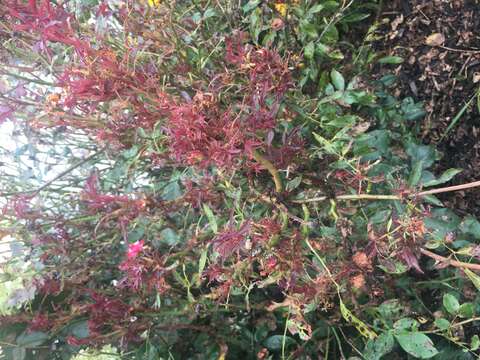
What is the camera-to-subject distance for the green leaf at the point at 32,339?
1.35m

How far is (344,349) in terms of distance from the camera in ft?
5.13

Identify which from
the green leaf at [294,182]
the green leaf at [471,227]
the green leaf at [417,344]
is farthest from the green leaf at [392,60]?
the green leaf at [417,344]

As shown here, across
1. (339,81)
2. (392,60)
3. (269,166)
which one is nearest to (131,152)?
(269,166)

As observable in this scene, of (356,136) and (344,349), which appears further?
(344,349)

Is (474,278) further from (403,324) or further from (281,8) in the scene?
(281,8)

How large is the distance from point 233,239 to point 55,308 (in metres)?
0.55

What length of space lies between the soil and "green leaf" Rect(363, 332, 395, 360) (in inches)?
26.1

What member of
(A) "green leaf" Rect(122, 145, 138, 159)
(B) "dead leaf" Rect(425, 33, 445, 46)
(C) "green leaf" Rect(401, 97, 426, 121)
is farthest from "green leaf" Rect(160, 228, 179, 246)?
(B) "dead leaf" Rect(425, 33, 445, 46)

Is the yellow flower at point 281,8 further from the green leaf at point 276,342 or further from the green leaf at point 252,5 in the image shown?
the green leaf at point 276,342

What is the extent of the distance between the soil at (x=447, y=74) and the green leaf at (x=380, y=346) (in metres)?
0.66

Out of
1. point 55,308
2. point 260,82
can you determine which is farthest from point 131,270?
point 260,82

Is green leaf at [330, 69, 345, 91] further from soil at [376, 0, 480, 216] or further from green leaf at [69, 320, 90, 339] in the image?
green leaf at [69, 320, 90, 339]

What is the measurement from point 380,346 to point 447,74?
988 mm

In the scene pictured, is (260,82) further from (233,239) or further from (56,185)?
(56,185)
